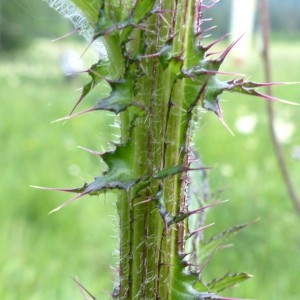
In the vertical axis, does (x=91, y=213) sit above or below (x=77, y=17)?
above

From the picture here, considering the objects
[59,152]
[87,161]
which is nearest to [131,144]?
[87,161]

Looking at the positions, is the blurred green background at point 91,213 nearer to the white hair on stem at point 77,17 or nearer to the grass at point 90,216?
the grass at point 90,216

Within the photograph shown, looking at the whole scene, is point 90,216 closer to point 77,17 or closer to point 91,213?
point 91,213

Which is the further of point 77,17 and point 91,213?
point 91,213

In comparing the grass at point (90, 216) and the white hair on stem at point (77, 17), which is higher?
the grass at point (90, 216)

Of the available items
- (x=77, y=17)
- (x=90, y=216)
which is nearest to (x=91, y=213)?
(x=90, y=216)

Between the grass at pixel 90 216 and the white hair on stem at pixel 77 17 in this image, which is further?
the grass at pixel 90 216

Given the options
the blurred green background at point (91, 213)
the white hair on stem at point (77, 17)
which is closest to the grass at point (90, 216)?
the blurred green background at point (91, 213)

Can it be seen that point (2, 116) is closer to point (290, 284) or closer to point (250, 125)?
point (250, 125)

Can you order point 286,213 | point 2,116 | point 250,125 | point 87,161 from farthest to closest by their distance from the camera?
point 2,116, point 87,161, point 250,125, point 286,213
